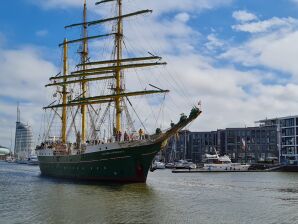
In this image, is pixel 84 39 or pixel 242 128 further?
pixel 242 128

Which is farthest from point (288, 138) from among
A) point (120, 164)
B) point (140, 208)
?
point (140, 208)

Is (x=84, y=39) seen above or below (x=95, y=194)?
above

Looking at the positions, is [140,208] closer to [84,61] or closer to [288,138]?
[84,61]

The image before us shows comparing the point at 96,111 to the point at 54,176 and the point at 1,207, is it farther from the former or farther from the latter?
the point at 1,207

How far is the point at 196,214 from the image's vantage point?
32.8 m

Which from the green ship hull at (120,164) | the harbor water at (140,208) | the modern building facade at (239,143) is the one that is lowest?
the harbor water at (140,208)

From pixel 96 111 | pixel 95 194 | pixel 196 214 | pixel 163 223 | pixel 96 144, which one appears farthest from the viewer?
pixel 96 111

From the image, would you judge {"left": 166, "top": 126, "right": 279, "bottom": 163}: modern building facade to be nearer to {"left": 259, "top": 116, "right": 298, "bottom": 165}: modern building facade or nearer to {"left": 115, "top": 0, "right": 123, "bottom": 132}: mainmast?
{"left": 259, "top": 116, "right": 298, "bottom": 165}: modern building facade

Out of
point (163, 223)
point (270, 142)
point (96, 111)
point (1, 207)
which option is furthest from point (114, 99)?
point (270, 142)

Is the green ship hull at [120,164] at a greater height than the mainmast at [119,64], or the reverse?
the mainmast at [119,64]

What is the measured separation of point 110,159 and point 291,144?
107 m

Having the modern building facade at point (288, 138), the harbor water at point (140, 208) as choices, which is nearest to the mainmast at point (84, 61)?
the harbor water at point (140, 208)

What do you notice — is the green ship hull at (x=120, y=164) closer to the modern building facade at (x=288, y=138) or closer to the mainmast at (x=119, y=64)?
the mainmast at (x=119, y=64)

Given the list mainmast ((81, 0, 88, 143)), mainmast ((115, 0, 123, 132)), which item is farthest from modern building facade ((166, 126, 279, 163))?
mainmast ((115, 0, 123, 132))
